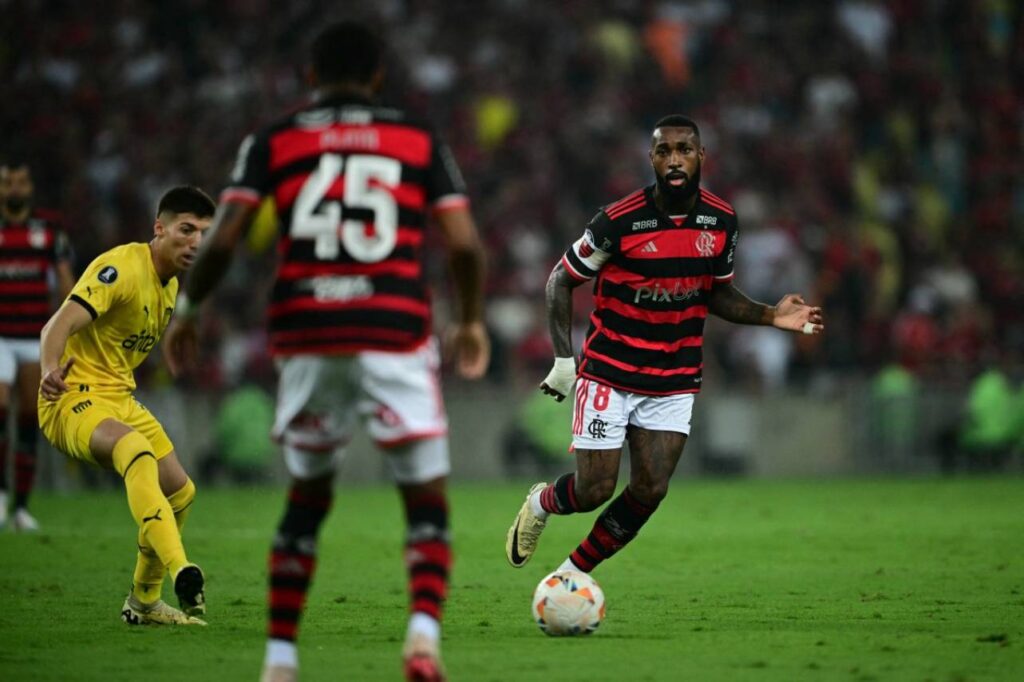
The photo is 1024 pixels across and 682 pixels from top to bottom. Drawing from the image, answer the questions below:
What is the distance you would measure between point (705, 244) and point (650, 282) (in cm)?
40

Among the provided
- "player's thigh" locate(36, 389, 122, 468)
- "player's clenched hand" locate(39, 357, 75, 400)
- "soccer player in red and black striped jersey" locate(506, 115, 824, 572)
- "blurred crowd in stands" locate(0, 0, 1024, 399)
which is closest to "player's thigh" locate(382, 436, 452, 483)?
"player's clenched hand" locate(39, 357, 75, 400)

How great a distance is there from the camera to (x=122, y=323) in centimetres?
945

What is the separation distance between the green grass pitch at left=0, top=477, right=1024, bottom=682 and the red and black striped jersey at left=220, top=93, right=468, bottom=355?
1.56m

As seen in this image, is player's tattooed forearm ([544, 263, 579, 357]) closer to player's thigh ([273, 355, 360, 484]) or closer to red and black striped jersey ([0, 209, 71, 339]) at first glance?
player's thigh ([273, 355, 360, 484])

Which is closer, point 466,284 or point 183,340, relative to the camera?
point 466,284

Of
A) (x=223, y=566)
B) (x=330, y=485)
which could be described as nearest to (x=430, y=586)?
(x=330, y=485)

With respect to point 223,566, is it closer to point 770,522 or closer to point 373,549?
point 373,549

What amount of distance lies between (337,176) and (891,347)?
18950 millimetres

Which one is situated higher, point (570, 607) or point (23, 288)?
point (23, 288)

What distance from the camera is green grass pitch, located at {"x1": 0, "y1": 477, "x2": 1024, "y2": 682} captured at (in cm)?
727

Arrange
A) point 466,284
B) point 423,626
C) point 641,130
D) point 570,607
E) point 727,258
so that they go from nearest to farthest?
1. point 423,626
2. point 466,284
3. point 570,607
4. point 727,258
5. point 641,130

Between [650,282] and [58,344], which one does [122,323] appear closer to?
[58,344]

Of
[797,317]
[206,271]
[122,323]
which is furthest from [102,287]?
[797,317]

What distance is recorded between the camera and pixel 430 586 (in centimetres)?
627
